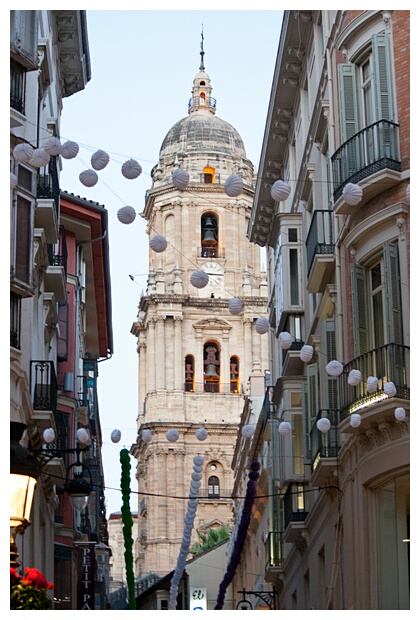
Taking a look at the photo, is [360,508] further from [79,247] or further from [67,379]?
[79,247]

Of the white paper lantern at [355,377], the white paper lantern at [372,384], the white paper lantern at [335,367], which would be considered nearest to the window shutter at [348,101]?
the white paper lantern at [335,367]

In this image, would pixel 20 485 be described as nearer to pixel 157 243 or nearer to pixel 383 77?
pixel 157 243

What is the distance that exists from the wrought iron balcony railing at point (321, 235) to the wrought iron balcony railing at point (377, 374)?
2.92 metres

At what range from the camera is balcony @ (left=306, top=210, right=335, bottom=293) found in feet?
84.5

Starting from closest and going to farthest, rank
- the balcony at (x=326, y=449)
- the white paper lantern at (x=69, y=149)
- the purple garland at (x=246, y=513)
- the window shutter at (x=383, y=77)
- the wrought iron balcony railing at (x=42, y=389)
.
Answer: the white paper lantern at (x=69, y=149) < the window shutter at (x=383, y=77) < the balcony at (x=326, y=449) < the wrought iron balcony railing at (x=42, y=389) < the purple garland at (x=246, y=513)

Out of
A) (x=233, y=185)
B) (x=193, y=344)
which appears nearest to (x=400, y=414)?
(x=233, y=185)

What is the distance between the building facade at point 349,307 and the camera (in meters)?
21.8

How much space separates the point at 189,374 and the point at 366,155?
73564 millimetres

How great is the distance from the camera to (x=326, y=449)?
25656mm

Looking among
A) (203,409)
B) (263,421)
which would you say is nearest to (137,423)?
(203,409)

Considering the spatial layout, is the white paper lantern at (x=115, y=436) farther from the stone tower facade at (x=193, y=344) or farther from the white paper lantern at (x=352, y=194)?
the stone tower facade at (x=193, y=344)

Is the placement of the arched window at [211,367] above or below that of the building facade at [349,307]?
above

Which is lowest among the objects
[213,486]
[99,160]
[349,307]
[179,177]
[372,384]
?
[372,384]

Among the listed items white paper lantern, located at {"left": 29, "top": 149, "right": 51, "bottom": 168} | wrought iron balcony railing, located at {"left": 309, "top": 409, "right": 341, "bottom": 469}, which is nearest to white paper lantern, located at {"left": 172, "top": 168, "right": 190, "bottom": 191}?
white paper lantern, located at {"left": 29, "top": 149, "right": 51, "bottom": 168}
